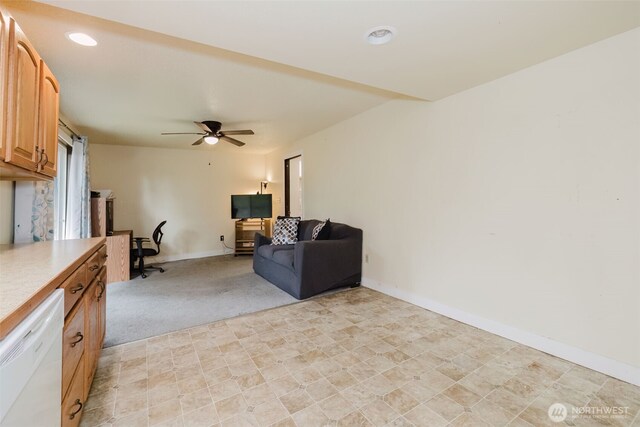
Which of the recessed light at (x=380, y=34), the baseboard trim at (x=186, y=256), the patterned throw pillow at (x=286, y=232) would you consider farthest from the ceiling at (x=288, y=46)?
the baseboard trim at (x=186, y=256)

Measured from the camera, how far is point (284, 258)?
3.64 meters

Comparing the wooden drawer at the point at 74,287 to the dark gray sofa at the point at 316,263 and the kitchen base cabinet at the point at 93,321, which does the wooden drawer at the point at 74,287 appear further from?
the dark gray sofa at the point at 316,263

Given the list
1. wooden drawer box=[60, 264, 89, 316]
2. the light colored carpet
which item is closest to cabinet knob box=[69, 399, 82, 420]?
wooden drawer box=[60, 264, 89, 316]

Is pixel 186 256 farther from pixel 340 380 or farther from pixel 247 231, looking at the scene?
pixel 340 380

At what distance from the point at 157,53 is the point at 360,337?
112 inches

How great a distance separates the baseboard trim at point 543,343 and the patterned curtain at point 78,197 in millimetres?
4348

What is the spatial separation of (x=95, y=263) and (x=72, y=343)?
0.74 m

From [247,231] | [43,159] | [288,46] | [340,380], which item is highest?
[288,46]

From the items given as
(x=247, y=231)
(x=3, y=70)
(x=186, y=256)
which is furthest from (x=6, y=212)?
(x=247, y=231)

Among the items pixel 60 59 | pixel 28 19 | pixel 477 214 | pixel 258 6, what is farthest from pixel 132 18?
pixel 477 214

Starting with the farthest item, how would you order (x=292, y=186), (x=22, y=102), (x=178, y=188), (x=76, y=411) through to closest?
(x=292, y=186), (x=178, y=188), (x=22, y=102), (x=76, y=411)

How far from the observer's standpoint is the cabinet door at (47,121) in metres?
1.86

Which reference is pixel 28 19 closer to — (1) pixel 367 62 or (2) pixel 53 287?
(2) pixel 53 287

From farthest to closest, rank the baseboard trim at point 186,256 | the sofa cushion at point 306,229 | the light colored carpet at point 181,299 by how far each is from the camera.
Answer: the baseboard trim at point 186,256
the sofa cushion at point 306,229
the light colored carpet at point 181,299
